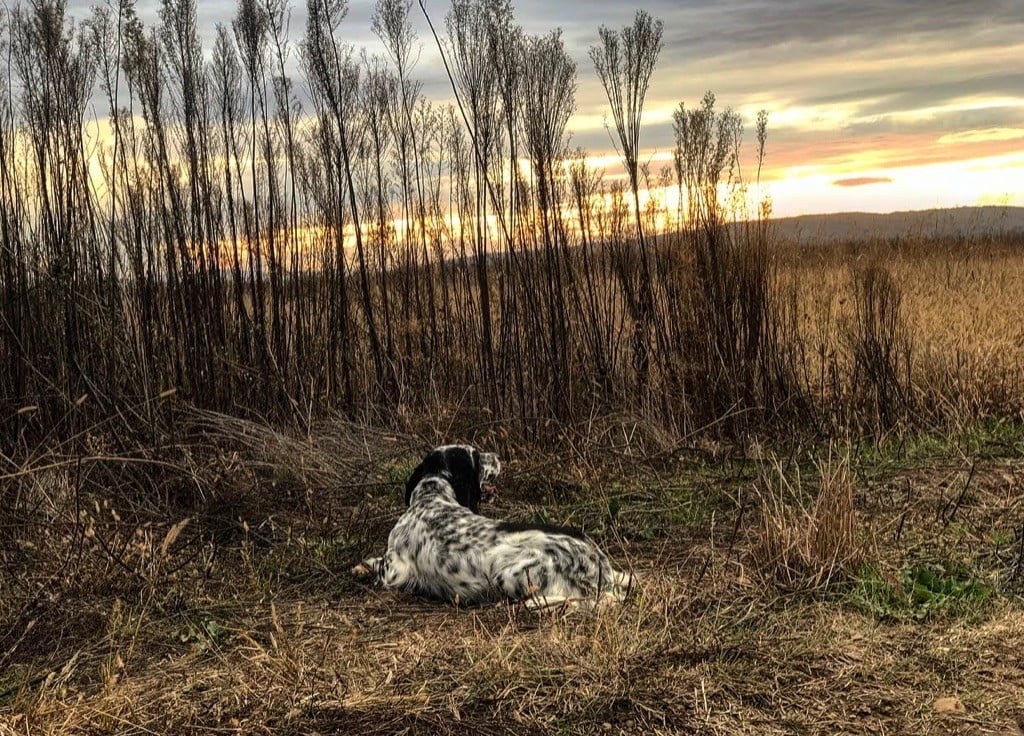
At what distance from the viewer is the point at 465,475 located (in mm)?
3820

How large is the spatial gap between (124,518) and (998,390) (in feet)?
17.4

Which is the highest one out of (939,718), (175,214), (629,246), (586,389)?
(175,214)

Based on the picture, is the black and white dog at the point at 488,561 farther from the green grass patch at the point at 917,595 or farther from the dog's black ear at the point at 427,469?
the green grass patch at the point at 917,595

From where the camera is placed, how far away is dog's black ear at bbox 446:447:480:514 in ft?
12.4

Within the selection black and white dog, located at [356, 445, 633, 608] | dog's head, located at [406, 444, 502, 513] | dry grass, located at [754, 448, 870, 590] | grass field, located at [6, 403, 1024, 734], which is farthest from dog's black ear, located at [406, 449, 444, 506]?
dry grass, located at [754, 448, 870, 590]

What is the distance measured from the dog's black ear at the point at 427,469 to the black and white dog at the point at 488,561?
0.15 m

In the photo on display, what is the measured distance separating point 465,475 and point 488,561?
2.43 feet

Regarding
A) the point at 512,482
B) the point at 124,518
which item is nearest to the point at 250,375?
the point at 124,518

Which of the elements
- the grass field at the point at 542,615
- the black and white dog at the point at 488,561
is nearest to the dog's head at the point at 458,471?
the black and white dog at the point at 488,561

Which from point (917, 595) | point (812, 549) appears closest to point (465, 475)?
point (812, 549)

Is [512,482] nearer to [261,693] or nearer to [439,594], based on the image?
[439,594]

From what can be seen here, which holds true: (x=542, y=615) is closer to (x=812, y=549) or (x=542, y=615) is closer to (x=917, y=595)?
(x=812, y=549)

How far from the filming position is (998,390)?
5770mm

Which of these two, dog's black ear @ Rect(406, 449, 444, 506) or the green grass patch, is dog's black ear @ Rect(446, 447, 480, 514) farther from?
the green grass patch
